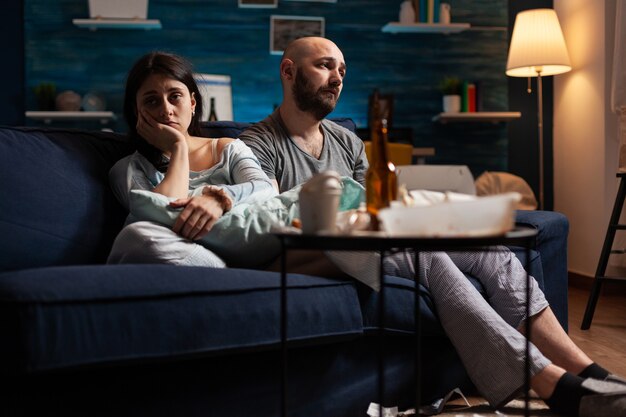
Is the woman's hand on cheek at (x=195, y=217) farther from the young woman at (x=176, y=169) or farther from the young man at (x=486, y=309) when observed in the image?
the young man at (x=486, y=309)

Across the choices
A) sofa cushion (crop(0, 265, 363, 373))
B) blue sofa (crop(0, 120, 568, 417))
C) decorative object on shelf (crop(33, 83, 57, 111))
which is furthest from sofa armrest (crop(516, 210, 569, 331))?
decorative object on shelf (crop(33, 83, 57, 111))

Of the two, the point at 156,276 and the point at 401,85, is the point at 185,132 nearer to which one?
the point at 156,276

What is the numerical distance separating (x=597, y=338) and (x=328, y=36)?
3.42 meters

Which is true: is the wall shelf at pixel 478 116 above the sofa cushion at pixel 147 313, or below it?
above

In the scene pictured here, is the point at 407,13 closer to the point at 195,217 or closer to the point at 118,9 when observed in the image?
the point at 118,9

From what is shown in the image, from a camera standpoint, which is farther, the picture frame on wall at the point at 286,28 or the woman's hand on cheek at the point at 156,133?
the picture frame on wall at the point at 286,28

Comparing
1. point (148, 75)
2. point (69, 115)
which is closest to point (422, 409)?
point (148, 75)

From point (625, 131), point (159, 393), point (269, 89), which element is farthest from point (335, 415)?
point (269, 89)

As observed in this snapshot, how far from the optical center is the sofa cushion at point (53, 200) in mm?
1936

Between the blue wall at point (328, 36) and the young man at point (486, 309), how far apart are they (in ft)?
10.6

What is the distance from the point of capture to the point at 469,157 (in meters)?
5.89

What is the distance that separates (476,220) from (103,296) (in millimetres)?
734

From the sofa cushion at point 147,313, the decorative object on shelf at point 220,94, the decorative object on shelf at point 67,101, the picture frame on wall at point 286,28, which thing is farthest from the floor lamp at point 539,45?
the sofa cushion at point 147,313

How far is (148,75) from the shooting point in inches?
88.8
